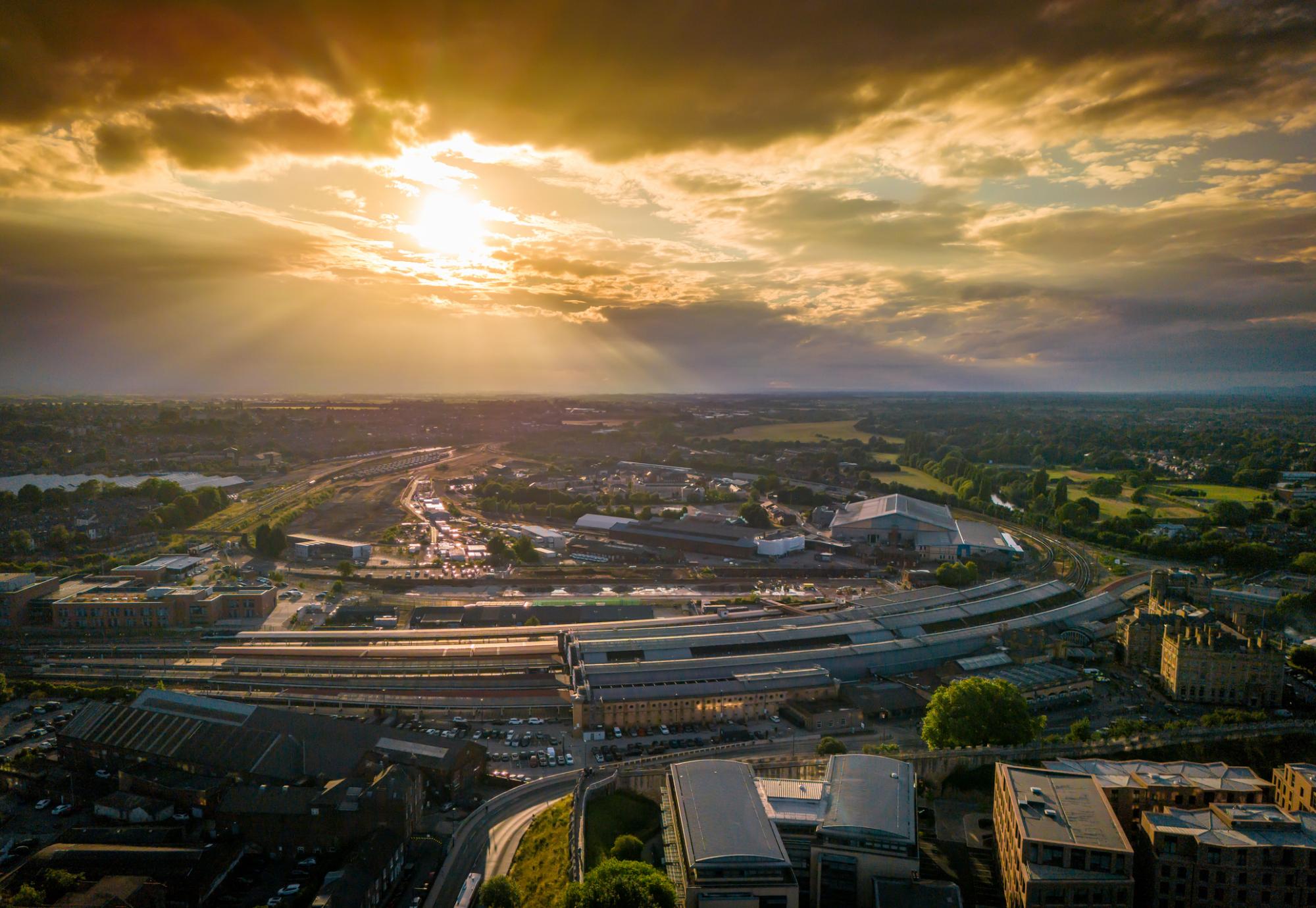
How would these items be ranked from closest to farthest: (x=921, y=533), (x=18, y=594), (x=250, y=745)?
(x=250, y=745), (x=18, y=594), (x=921, y=533)

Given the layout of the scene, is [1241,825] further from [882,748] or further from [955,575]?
[955,575]

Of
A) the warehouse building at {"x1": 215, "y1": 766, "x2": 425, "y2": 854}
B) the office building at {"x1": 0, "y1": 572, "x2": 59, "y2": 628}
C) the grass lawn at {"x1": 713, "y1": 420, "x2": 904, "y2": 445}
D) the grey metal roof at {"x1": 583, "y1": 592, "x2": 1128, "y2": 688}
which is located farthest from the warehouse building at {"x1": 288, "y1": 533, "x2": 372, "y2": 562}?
the grass lawn at {"x1": 713, "y1": 420, "x2": 904, "y2": 445}

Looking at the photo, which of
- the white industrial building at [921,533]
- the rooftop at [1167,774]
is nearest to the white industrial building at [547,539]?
the white industrial building at [921,533]

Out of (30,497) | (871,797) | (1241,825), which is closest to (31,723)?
(871,797)

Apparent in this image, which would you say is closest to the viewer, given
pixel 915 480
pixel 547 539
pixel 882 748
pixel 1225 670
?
pixel 882 748

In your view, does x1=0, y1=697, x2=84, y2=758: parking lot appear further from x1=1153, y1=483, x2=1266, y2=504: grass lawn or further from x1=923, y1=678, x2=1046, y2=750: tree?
x1=1153, y1=483, x2=1266, y2=504: grass lawn

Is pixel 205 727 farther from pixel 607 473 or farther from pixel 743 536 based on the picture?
pixel 607 473

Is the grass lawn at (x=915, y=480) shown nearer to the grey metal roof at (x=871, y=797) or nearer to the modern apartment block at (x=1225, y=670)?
the modern apartment block at (x=1225, y=670)
